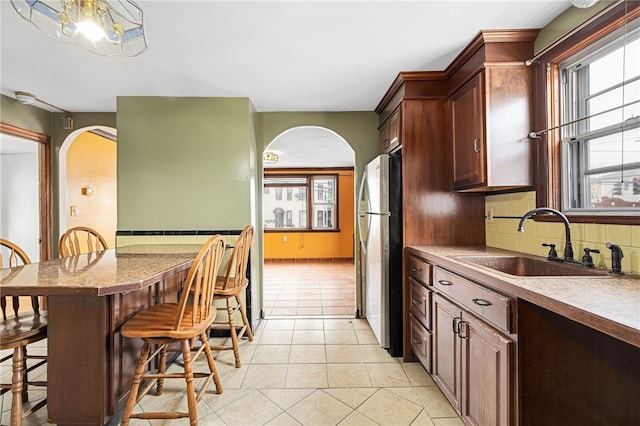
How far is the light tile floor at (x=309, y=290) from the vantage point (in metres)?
3.62

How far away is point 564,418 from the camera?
120 centimetres

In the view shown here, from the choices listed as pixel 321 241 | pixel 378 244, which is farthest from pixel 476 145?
pixel 321 241

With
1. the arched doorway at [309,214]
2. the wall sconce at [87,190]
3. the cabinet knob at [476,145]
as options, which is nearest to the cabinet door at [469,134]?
the cabinet knob at [476,145]

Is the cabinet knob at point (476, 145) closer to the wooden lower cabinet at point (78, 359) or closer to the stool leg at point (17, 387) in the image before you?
the wooden lower cabinet at point (78, 359)

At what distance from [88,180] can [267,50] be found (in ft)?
11.3

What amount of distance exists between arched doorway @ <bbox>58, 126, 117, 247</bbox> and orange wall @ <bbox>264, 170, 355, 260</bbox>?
3.27 meters

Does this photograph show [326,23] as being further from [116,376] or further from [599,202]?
[116,376]

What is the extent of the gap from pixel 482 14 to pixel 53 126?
426cm

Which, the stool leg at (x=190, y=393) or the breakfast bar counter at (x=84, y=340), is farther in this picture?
the stool leg at (x=190, y=393)

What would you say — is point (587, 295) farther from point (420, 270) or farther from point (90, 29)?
point (90, 29)

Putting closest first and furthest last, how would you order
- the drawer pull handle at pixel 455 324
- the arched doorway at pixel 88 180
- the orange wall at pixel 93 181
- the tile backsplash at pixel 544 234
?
the tile backsplash at pixel 544 234 → the drawer pull handle at pixel 455 324 → the arched doorway at pixel 88 180 → the orange wall at pixel 93 181

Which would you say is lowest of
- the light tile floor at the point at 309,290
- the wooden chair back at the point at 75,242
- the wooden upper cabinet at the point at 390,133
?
the light tile floor at the point at 309,290

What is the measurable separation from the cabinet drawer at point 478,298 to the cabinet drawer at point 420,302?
0.19 meters

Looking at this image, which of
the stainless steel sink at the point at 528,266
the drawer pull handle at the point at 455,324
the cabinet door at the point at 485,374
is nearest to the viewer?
the cabinet door at the point at 485,374
